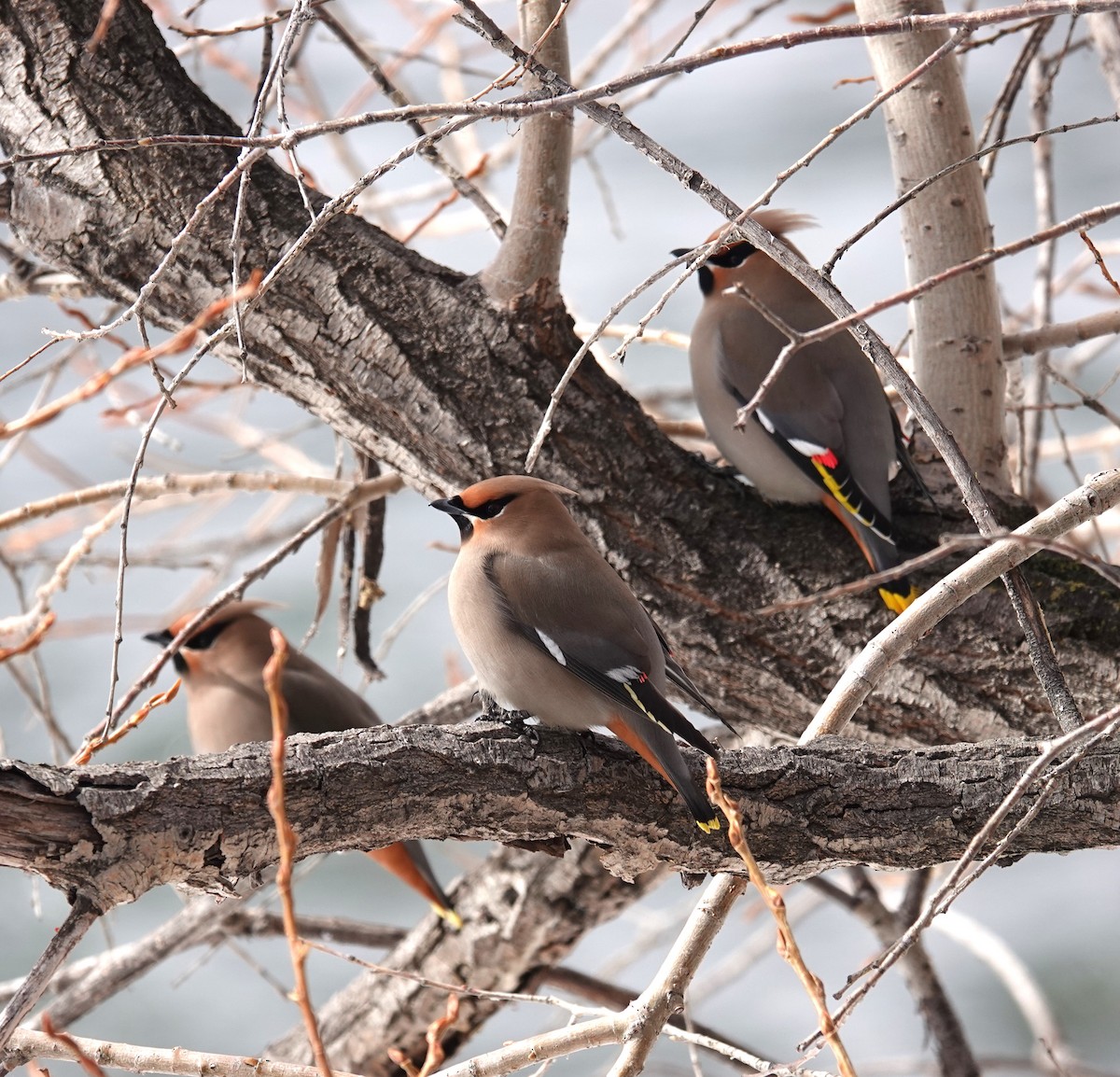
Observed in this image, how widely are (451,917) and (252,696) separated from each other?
0.78 metres

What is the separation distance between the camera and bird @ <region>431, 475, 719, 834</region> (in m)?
2.22

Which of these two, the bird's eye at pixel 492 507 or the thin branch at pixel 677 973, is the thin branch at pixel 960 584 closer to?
the thin branch at pixel 677 973

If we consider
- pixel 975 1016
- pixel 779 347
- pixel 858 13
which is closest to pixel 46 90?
pixel 858 13

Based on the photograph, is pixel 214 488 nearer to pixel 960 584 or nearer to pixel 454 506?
pixel 454 506

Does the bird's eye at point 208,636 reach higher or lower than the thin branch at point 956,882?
higher

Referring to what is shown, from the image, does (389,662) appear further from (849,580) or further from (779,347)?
(849,580)

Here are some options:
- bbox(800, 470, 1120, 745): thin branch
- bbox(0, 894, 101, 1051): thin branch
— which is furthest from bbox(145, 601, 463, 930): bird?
bbox(0, 894, 101, 1051): thin branch

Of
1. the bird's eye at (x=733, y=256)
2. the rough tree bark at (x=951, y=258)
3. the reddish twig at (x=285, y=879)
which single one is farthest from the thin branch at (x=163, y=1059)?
the bird's eye at (x=733, y=256)

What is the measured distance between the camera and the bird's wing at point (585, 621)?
7.20 feet

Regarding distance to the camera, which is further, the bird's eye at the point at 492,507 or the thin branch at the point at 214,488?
the thin branch at the point at 214,488

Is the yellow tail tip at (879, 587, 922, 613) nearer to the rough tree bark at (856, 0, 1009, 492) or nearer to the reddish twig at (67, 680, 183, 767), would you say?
the rough tree bark at (856, 0, 1009, 492)

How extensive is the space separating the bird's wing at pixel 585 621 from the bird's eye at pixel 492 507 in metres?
0.07

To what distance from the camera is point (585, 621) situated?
7.65 ft

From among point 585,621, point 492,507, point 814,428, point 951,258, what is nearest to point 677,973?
point 585,621
